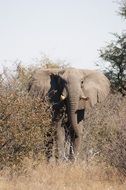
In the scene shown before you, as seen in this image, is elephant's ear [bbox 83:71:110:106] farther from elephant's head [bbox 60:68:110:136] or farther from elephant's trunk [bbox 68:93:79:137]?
elephant's trunk [bbox 68:93:79:137]

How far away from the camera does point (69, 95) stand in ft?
41.1

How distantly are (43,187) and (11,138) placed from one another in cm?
125

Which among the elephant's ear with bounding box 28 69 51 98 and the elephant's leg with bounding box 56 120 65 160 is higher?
the elephant's ear with bounding box 28 69 51 98

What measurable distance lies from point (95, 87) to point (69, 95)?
62.1 inches

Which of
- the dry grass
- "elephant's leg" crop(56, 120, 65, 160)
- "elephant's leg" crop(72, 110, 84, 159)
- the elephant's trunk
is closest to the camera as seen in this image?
the dry grass

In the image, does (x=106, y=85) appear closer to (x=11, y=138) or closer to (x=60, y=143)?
(x=60, y=143)

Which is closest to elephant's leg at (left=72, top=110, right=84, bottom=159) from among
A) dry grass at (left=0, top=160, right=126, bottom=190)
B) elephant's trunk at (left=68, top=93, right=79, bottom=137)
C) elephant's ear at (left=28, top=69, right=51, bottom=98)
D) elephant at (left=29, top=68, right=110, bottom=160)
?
elephant at (left=29, top=68, right=110, bottom=160)

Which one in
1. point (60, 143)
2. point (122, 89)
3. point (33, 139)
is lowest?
point (122, 89)

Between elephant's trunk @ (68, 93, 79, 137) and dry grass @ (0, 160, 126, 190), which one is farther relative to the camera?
elephant's trunk @ (68, 93, 79, 137)

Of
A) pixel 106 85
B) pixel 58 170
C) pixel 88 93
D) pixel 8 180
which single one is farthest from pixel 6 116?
pixel 106 85

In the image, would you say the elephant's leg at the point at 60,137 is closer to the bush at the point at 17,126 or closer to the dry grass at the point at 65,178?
the dry grass at the point at 65,178

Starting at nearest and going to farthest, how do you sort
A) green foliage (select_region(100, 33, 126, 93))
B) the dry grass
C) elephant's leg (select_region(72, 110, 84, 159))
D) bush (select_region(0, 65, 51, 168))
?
the dry grass, bush (select_region(0, 65, 51, 168)), elephant's leg (select_region(72, 110, 84, 159)), green foliage (select_region(100, 33, 126, 93))

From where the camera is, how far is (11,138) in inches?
366

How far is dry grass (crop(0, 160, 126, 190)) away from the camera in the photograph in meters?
8.58
